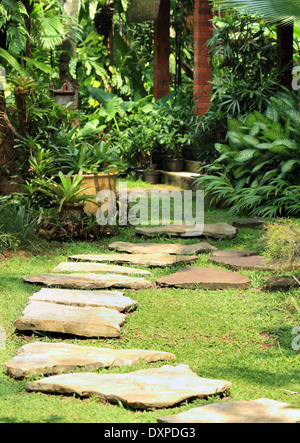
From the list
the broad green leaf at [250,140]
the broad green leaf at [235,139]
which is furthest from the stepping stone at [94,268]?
the broad green leaf at [235,139]

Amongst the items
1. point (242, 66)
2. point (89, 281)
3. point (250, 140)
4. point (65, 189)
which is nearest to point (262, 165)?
point (250, 140)

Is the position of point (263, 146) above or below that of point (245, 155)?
above

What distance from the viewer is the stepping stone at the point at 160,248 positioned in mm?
6000

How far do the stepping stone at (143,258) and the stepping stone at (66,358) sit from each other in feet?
6.53

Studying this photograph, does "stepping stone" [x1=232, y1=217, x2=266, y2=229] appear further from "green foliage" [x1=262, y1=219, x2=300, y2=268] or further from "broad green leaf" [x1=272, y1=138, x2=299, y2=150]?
"green foliage" [x1=262, y1=219, x2=300, y2=268]

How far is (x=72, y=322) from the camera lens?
4.03 m

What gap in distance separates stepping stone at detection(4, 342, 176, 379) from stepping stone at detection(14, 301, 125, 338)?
0.24 meters

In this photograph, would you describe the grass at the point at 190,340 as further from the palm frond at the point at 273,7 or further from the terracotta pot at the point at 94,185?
A: the palm frond at the point at 273,7

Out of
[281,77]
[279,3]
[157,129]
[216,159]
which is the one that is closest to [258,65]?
[281,77]

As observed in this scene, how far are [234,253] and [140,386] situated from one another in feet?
9.64

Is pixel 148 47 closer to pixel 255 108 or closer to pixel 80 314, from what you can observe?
pixel 255 108

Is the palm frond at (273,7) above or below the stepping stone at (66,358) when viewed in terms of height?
above

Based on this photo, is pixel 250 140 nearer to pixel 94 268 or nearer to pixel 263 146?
pixel 263 146

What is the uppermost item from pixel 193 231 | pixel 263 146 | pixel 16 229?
pixel 263 146
